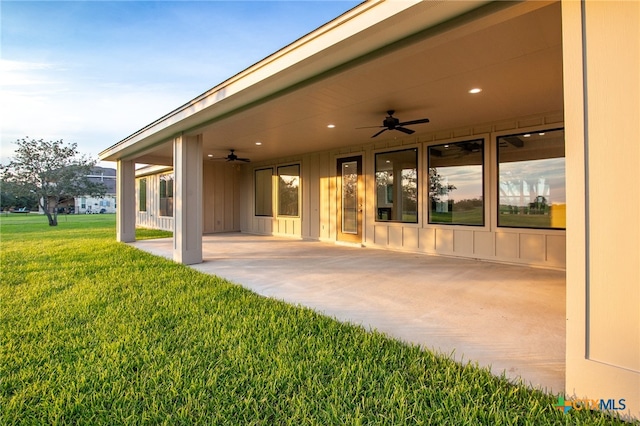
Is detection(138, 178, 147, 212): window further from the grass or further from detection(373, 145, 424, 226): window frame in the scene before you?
the grass

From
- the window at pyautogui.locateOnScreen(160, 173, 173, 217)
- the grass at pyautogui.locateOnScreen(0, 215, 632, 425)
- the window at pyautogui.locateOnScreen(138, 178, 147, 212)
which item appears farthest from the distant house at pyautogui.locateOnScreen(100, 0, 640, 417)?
the window at pyautogui.locateOnScreen(138, 178, 147, 212)

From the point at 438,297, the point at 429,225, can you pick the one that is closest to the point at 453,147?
the point at 429,225

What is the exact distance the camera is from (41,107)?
8023 millimetres

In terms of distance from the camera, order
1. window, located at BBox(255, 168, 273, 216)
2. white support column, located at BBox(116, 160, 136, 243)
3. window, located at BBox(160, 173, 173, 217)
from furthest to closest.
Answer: window, located at BBox(160, 173, 173, 217), window, located at BBox(255, 168, 273, 216), white support column, located at BBox(116, 160, 136, 243)

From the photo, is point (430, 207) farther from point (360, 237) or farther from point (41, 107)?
point (41, 107)

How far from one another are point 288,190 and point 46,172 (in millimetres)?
12409

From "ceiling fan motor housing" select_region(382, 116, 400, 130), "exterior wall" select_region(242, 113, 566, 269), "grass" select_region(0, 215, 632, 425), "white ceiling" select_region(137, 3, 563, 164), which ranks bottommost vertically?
"grass" select_region(0, 215, 632, 425)

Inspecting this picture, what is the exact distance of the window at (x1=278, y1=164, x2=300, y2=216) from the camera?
9320 millimetres

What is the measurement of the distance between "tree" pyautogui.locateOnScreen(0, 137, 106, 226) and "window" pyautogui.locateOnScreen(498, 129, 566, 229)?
57.2 feet

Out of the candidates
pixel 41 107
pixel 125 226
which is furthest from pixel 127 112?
pixel 125 226

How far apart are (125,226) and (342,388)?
27.3 ft

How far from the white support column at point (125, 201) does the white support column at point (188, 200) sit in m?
3.50

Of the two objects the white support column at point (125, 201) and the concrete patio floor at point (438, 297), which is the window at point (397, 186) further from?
the white support column at point (125, 201)

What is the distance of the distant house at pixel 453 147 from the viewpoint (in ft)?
5.01
